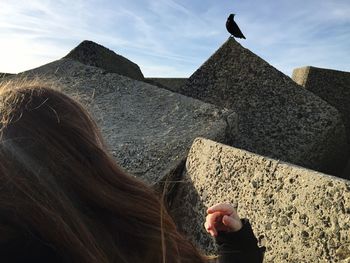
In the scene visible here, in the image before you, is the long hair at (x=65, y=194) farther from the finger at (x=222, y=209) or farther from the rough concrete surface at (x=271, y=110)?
the rough concrete surface at (x=271, y=110)

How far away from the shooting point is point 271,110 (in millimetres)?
3006

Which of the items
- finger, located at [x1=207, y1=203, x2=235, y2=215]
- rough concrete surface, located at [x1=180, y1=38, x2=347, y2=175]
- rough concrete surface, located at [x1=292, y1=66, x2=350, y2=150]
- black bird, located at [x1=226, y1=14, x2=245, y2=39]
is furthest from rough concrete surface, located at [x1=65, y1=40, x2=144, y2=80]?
finger, located at [x1=207, y1=203, x2=235, y2=215]

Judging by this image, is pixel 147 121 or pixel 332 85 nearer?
pixel 147 121

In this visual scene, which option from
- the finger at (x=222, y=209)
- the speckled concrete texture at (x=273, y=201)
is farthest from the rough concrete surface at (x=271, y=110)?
the finger at (x=222, y=209)

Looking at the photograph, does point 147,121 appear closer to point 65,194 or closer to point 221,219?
point 221,219

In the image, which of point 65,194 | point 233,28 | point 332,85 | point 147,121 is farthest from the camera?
point 233,28

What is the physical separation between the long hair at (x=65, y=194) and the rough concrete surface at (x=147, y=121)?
1.17 metres

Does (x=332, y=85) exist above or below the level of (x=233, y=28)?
below

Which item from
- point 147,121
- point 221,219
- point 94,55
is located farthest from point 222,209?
point 94,55

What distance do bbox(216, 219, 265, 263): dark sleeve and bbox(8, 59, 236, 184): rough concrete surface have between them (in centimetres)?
103

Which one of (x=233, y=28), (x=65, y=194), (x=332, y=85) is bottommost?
(x=65, y=194)

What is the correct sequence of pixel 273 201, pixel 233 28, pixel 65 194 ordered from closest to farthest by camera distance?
pixel 65 194 < pixel 273 201 < pixel 233 28

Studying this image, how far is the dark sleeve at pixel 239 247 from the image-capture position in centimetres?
145

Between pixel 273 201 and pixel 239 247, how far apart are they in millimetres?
399
